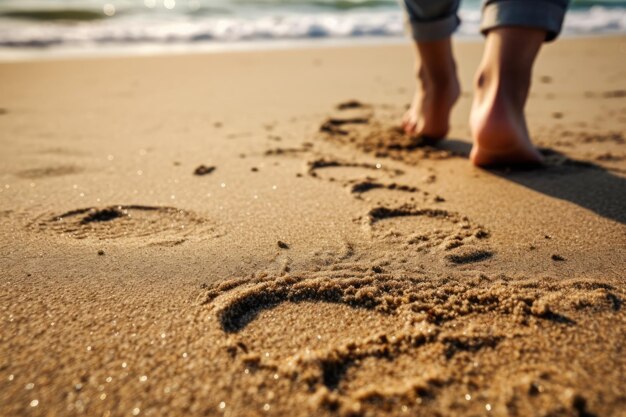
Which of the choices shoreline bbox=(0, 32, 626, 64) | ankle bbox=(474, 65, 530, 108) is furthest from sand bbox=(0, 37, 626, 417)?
shoreline bbox=(0, 32, 626, 64)

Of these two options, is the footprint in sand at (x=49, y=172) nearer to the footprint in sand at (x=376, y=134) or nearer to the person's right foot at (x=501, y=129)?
the footprint in sand at (x=376, y=134)

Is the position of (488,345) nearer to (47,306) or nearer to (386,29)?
(47,306)

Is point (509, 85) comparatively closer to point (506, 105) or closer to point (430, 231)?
point (506, 105)

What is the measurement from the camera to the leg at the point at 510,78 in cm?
142

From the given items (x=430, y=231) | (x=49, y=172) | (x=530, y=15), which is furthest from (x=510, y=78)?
(x=49, y=172)

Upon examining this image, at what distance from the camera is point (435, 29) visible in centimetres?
181

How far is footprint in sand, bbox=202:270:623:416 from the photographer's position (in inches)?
26.7

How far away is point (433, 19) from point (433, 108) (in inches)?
12.4

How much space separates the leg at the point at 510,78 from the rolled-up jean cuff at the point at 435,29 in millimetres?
314

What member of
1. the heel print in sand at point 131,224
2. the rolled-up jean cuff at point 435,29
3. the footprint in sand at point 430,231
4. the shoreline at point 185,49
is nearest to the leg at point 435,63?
the rolled-up jean cuff at point 435,29

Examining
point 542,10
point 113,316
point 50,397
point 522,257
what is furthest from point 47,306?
point 542,10

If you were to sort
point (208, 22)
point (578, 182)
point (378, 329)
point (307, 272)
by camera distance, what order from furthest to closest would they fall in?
point (208, 22) < point (578, 182) < point (307, 272) < point (378, 329)

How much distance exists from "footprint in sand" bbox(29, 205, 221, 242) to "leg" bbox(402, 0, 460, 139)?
941 mm

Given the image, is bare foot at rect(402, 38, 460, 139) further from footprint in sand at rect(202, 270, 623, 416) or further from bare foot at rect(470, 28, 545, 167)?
footprint in sand at rect(202, 270, 623, 416)
